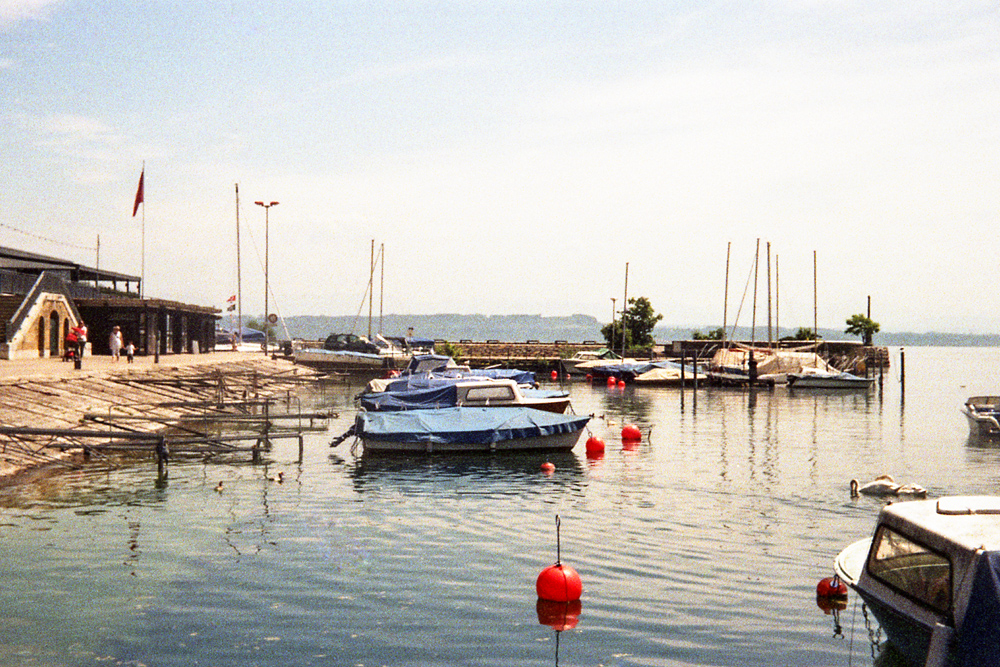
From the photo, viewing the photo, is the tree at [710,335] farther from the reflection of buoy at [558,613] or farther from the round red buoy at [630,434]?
the reflection of buoy at [558,613]

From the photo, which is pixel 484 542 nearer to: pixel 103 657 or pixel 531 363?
pixel 103 657

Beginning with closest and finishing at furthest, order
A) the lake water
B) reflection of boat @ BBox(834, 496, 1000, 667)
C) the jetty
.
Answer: reflection of boat @ BBox(834, 496, 1000, 667)
the lake water
the jetty

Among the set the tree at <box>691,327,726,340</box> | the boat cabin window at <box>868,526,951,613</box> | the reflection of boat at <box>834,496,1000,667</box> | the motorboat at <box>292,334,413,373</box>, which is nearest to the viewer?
the reflection of boat at <box>834,496,1000,667</box>

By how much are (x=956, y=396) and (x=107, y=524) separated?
86097mm

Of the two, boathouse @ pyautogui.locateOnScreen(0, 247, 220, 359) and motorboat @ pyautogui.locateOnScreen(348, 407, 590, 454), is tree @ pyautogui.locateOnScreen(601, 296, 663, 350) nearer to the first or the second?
boathouse @ pyautogui.locateOnScreen(0, 247, 220, 359)

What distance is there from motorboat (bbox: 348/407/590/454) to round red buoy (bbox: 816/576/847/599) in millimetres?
18603

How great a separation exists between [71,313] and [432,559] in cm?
4904

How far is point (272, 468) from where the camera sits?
33.0m

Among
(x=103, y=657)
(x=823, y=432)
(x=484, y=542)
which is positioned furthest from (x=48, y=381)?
(x=823, y=432)

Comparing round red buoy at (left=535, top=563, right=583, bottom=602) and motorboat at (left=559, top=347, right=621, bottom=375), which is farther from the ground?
motorboat at (left=559, top=347, right=621, bottom=375)

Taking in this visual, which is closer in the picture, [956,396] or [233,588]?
[233,588]

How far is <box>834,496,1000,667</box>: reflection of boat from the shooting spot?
10273 millimetres

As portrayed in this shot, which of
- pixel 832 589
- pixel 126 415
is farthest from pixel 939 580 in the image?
pixel 126 415

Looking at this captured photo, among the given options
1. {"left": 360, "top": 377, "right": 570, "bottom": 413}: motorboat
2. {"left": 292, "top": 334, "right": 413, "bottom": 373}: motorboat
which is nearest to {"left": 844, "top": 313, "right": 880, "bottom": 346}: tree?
{"left": 292, "top": 334, "right": 413, "bottom": 373}: motorboat
